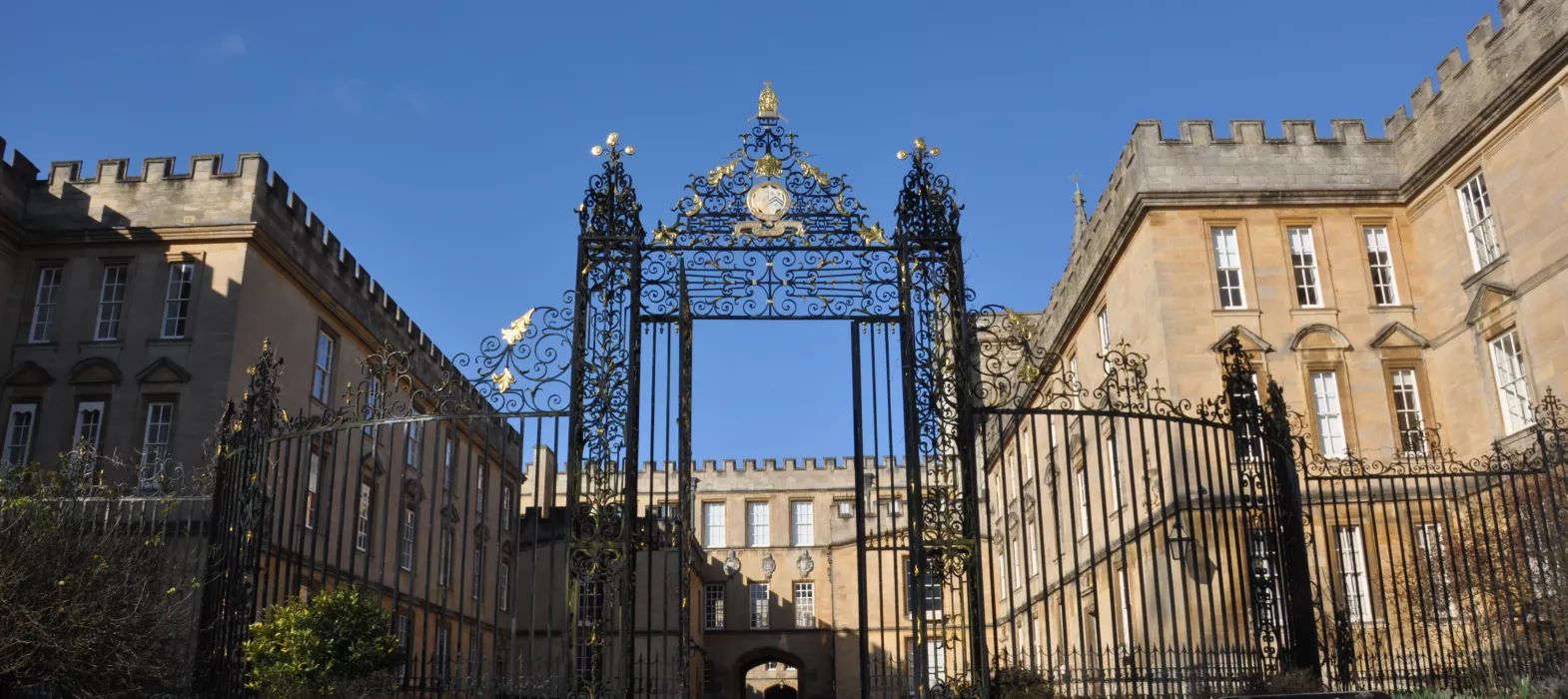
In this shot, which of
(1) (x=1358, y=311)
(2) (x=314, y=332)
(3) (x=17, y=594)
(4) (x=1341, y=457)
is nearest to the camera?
(3) (x=17, y=594)

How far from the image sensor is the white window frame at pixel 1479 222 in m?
22.6

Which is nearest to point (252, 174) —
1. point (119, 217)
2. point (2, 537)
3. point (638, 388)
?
point (119, 217)

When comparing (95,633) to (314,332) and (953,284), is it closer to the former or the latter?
(953,284)

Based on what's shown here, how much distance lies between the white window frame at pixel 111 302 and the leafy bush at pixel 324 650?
1634 centimetres

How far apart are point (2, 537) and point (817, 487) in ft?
154

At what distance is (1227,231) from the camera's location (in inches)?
971

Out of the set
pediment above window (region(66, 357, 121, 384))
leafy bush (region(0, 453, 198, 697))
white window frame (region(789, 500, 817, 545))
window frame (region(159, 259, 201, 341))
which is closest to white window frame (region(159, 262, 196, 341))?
window frame (region(159, 259, 201, 341))

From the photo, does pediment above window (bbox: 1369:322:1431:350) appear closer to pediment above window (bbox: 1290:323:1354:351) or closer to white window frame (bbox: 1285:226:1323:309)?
pediment above window (bbox: 1290:323:1354:351)

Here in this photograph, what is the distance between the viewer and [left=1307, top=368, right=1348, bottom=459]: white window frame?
75.5ft

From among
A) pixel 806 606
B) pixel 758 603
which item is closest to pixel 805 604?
pixel 806 606

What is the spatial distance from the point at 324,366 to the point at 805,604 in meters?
27.0

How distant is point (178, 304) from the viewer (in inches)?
958

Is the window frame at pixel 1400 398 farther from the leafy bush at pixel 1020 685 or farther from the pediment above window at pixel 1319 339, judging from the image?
the leafy bush at pixel 1020 685

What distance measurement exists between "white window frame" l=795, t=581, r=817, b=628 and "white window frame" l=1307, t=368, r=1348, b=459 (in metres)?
28.8
